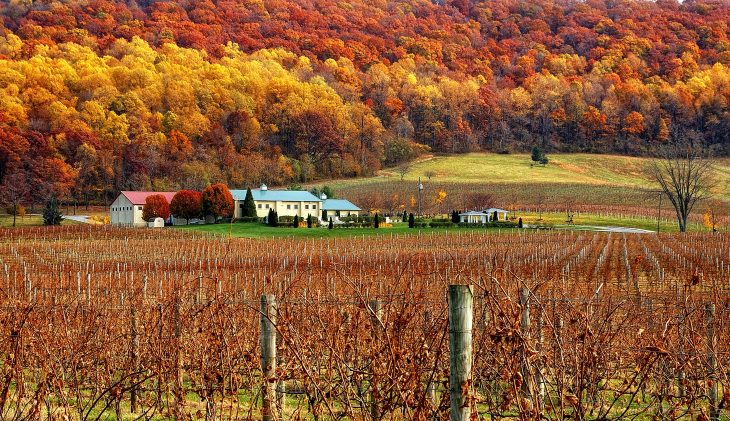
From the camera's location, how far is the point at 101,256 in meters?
34.8

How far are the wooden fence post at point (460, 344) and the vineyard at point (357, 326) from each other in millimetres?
30

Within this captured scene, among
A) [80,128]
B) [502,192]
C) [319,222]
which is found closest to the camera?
[319,222]

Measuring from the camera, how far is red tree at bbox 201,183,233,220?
203 feet

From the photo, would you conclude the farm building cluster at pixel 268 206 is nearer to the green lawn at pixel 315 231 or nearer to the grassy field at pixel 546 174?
the green lawn at pixel 315 231

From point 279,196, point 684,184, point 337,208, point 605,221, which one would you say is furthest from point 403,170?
point 684,184

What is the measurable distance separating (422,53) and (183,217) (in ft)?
324

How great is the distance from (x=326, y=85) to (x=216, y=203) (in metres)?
61.9

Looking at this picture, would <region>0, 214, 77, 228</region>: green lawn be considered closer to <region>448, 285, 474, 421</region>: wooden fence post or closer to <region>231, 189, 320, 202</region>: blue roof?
<region>231, 189, 320, 202</region>: blue roof

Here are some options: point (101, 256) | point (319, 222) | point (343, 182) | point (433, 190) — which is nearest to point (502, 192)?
point (433, 190)

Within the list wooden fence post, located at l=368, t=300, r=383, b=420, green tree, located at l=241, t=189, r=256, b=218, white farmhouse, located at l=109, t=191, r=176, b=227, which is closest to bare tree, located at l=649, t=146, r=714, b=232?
green tree, located at l=241, t=189, r=256, b=218

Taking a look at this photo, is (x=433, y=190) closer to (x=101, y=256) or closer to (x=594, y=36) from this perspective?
(x=101, y=256)

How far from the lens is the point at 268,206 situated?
65438mm

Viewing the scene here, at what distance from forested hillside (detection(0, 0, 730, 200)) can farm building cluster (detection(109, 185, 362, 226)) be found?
1278 centimetres

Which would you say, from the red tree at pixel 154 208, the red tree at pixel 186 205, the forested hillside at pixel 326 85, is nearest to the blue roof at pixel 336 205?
the red tree at pixel 186 205
